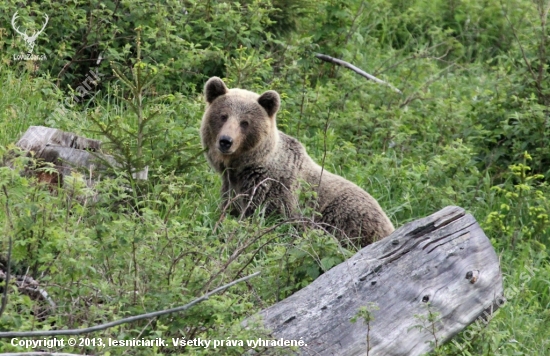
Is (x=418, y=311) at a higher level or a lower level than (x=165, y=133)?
higher

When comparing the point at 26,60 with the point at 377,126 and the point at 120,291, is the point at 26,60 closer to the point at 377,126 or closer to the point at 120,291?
the point at 377,126

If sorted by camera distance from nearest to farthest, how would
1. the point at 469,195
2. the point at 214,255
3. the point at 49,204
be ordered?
the point at 49,204 < the point at 214,255 < the point at 469,195

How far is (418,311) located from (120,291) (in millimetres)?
1624

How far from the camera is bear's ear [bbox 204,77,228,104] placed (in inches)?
→ 307

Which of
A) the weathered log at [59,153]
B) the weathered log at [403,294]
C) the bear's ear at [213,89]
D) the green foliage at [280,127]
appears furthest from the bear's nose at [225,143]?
the weathered log at [403,294]

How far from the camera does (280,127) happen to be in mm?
9586

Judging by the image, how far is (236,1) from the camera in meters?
10.5

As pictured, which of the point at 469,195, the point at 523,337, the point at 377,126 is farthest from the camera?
the point at 377,126

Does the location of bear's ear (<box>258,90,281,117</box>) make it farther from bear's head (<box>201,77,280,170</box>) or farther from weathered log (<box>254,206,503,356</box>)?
weathered log (<box>254,206,503,356</box>)

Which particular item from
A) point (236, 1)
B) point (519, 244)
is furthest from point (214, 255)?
point (236, 1)

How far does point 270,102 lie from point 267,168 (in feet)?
1.88

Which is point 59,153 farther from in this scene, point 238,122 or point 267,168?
point 267,168

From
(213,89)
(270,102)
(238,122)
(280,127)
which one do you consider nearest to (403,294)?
(238,122)

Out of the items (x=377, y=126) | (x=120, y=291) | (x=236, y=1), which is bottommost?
(x=377, y=126)
